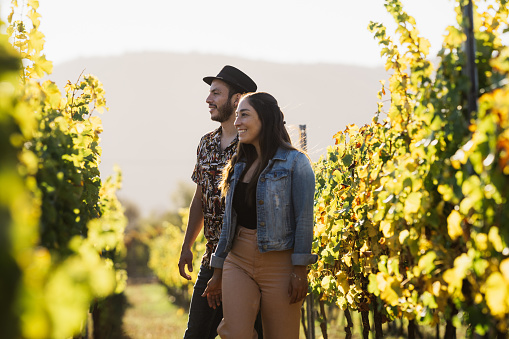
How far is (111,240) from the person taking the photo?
5.81ft

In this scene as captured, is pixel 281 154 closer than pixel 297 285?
No

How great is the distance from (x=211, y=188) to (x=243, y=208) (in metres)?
0.70

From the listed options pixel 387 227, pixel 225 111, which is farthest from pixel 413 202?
pixel 225 111

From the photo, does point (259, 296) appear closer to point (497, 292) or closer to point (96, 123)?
point (96, 123)

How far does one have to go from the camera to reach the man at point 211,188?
3.86 m

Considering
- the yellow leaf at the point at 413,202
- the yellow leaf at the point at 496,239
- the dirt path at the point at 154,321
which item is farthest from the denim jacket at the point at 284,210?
the dirt path at the point at 154,321

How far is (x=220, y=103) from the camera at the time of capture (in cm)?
420

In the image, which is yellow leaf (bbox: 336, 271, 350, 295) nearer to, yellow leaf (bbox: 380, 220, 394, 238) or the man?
the man

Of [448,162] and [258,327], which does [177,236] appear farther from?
[448,162]

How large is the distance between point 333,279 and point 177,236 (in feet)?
43.1

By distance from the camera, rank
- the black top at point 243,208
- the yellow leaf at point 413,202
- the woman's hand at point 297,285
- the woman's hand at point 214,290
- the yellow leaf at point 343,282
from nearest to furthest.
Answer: the yellow leaf at point 413,202
the woman's hand at point 297,285
the black top at point 243,208
the woman's hand at point 214,290
the yellow leaf at point 343,282

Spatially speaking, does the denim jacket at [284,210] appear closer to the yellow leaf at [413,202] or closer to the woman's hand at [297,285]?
the woman's hand at [297,285]

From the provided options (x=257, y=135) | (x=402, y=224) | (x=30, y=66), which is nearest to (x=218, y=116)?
(x=257, y=135)

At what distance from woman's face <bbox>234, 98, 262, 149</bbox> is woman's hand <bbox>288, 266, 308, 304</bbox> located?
0.83m
